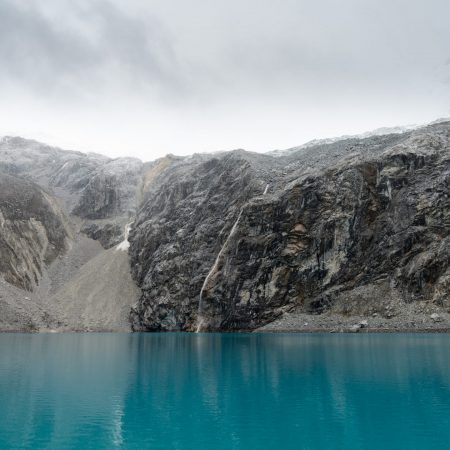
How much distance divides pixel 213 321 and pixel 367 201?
1336 inches

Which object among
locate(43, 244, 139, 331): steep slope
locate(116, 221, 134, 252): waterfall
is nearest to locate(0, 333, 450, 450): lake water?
locate(43, 244, 139, 331): steep slope

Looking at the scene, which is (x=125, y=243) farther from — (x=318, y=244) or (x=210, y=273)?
(x=318, y=244)

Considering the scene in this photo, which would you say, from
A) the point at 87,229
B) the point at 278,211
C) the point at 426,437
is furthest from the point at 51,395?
the point at 87,229

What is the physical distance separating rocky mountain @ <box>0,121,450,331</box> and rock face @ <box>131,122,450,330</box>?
0.63ft

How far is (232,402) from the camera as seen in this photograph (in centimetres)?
2180

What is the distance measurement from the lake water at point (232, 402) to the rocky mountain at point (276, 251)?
112 feet

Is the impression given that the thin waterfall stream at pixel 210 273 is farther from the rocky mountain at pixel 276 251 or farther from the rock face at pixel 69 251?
the rock face at pixel 69 251

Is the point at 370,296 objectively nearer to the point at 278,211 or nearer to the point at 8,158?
the point at 278,211

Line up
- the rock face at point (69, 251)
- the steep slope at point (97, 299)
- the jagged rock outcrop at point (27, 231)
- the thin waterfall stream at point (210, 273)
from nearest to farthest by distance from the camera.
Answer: the thin waterfall stream at point (210, 273) < the steep slope at point (97, 299) < the rock face at point (69, 251) < the jagged rock outcrop at point (27, 231)

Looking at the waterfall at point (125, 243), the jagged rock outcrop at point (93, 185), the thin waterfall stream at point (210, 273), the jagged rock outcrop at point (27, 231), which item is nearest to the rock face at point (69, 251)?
the jagged rock outcrop at point (27, 231)

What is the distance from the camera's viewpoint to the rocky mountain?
236ft

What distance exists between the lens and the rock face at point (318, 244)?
7238 cm

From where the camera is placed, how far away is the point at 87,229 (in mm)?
127562

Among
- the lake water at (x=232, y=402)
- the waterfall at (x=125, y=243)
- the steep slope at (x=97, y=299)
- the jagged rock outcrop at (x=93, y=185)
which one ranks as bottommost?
the lake water at (x=232, y=402)
